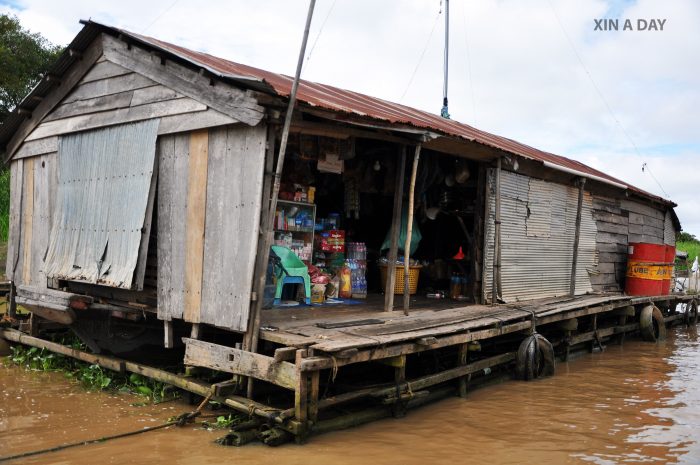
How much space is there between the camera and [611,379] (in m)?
9.41

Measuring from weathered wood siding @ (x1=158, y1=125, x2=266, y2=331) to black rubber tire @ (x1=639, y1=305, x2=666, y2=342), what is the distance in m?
10.0

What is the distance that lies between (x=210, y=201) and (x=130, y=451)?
257 cm

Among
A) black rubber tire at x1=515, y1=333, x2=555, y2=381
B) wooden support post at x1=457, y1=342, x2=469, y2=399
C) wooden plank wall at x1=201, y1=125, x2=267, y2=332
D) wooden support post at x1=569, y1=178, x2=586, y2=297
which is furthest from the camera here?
wooden support post at x1=569, y1=178, x2=586, y2=297

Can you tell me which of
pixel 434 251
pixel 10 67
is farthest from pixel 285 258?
pixel 10 67

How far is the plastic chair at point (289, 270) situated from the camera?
25.1ft

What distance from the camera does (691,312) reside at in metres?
17.0

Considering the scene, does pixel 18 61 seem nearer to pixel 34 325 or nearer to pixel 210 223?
pixel 34 325

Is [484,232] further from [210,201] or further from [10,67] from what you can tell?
[10,67]

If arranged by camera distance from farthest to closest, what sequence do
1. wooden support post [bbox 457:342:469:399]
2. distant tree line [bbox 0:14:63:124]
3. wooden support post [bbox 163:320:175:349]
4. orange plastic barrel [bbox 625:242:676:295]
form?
distant tree line [bbox 0:14:63:124] → orange plastic barrel [bbox 625:242:676:295] → wooden support post [bbox 457:342:469:399] → wooden support post [bbox 163:320:175:349]

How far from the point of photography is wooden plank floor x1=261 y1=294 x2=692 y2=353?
19.5ft

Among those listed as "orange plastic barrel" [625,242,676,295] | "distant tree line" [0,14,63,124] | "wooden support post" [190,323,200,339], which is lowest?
"wooden support post" [190,323,200,339]

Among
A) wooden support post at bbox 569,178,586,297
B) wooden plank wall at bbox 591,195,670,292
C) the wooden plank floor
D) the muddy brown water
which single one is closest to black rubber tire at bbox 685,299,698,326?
wooden plank wall at bbox 591,195,670,292

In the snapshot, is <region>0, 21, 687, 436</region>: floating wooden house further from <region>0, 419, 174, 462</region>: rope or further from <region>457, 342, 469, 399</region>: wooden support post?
<region>0, 419, 174, 462</region>: rope

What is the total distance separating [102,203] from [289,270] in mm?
2566
